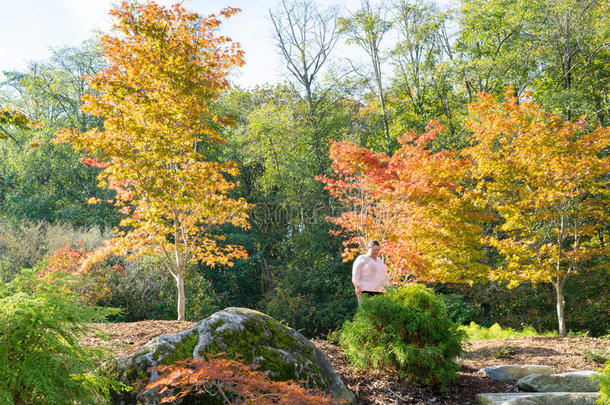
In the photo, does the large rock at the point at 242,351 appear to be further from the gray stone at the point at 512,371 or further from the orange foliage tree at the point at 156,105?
the orange foliage tree at the point at 156,105

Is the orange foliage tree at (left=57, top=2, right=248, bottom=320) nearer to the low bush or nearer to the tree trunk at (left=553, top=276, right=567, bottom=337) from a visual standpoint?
the tree trunk at (left=553, top=276, right=567, bottom=337)

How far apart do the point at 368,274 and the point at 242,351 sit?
2.46 meters

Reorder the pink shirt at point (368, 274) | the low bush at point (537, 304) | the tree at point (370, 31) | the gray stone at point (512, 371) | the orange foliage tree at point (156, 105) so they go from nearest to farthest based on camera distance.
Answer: the gray stone at point (512, 371), the pink shirt at point (368, 274), the orange foliage tree at point (156, 105), the low bush at point (537, 304), the tree at point (370, 31)

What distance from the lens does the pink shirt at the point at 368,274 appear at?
5562 millimetres

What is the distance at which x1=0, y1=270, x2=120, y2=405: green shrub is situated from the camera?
206 centimetres

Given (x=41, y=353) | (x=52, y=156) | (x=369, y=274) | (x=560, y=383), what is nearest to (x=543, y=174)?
(x=560, y=383)

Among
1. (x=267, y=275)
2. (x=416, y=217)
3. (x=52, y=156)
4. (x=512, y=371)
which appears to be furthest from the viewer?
(x=52, y=156)

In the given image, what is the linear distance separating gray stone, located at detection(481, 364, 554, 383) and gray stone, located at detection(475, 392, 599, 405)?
0.88m

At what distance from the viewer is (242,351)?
361 cm

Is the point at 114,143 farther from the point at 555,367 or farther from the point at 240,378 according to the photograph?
the point at 555,367

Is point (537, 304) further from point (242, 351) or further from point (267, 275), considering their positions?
point (242, 351)

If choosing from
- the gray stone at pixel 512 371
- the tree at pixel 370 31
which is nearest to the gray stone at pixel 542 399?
the gray stone at pixel 512 371

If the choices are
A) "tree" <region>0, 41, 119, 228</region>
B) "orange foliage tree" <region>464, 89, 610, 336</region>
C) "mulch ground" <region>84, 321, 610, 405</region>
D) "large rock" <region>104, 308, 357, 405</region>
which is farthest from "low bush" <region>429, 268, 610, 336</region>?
"tree" <region>0, 41, 119, 228</region>

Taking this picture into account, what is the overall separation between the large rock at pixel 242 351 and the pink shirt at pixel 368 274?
1591 millimetres
